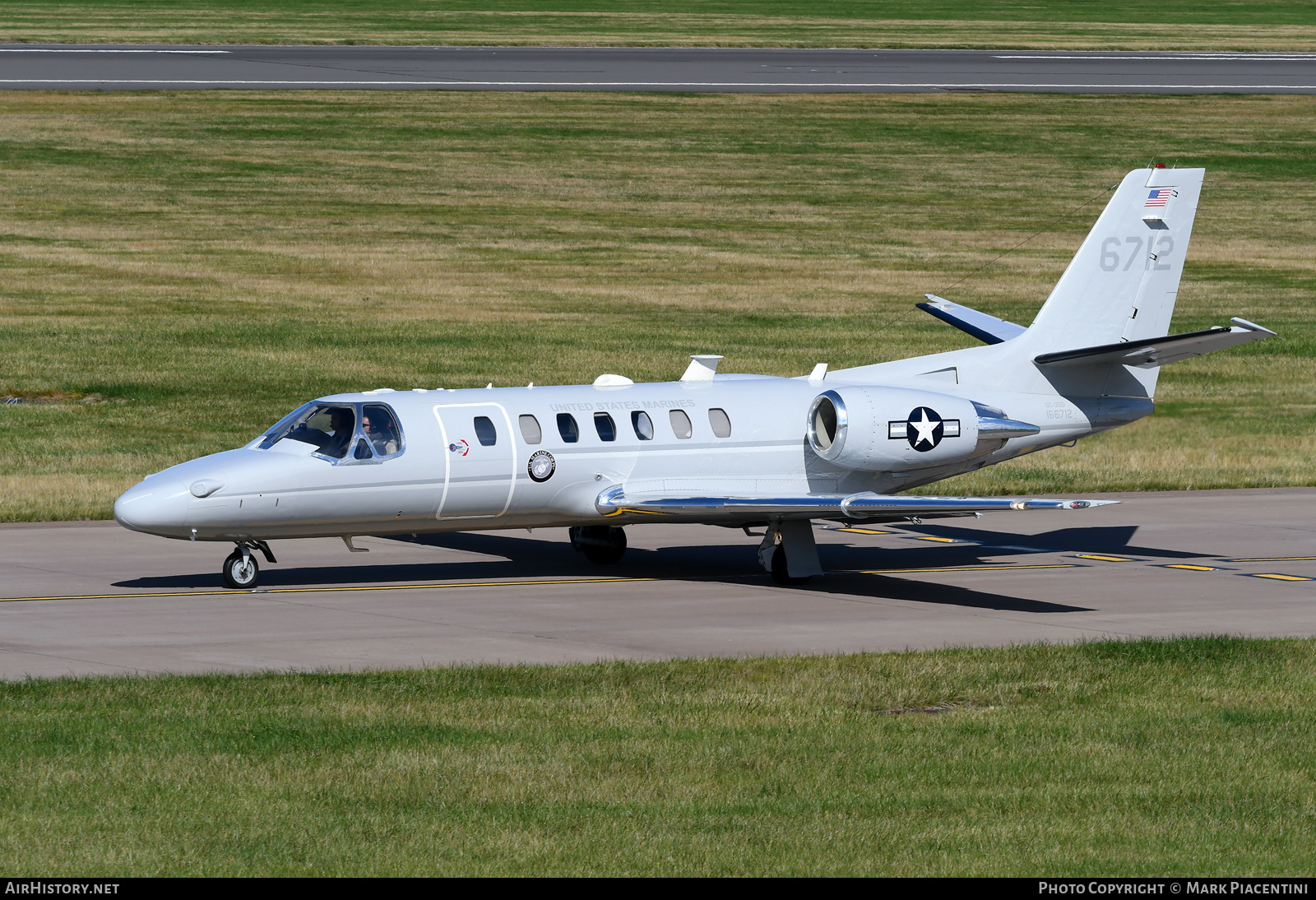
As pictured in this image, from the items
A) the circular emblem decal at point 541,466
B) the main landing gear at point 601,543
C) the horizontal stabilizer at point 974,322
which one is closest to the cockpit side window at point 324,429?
the circular emblem decal at point 541,466

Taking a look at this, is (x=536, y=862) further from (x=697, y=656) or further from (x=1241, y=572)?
(x=1241, y=572)

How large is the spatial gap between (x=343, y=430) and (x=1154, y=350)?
1149 centimetres

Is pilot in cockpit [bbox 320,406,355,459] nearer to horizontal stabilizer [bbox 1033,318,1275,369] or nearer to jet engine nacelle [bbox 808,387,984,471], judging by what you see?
jet engine nacelle [bbox 808,387,984,471]

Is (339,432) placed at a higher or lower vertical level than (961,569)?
A: higher

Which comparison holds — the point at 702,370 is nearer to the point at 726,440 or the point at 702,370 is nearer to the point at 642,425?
the point at 726,440

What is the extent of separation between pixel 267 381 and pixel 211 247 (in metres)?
15.3

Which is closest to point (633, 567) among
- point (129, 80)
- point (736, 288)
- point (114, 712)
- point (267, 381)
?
point (114, 712)

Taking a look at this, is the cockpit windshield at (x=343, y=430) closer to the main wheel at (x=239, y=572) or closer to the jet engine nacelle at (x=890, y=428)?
the main wheel at (x=239, y=572)

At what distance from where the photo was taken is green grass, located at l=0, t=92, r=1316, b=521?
40.6 m

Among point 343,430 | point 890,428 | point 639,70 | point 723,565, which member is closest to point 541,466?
point 343,430

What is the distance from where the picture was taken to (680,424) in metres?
25.5

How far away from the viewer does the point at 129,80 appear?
74562 mm

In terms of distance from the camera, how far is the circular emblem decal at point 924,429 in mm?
25719

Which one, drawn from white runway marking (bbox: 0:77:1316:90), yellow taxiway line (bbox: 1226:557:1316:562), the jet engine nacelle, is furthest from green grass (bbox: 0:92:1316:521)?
the jet engine nacelle
